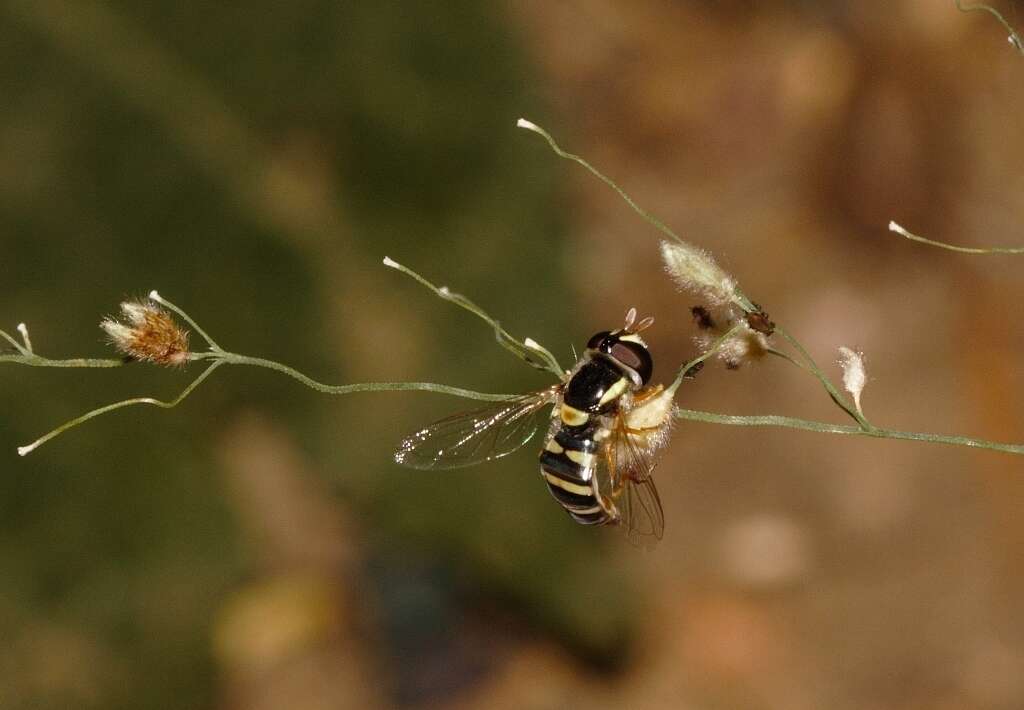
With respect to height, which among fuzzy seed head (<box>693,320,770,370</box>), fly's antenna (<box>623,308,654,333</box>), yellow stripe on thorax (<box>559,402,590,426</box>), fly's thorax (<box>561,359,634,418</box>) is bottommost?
yellow stripe on thorax (<box>559,402,590,426</box>)

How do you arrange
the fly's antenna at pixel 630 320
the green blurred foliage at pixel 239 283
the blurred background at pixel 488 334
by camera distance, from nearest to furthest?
the fly's antenna at pixel 630 320 → the blurred background at pixel 488 334 → the green blurred foliage at pixel 239 283

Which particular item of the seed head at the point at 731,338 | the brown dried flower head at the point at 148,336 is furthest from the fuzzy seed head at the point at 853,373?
the brown dried flower head at the point at 148,336

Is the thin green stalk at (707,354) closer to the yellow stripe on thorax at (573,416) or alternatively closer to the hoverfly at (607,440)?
the hoverfly at (607,440)

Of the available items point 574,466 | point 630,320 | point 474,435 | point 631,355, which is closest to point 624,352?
point 631,355

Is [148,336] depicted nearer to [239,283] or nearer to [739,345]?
[739,345]

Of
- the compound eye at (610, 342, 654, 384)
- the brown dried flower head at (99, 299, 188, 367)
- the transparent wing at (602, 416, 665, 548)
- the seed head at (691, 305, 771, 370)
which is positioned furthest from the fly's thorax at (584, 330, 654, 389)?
the brown dried flower head at (99, 299, 188, 367)

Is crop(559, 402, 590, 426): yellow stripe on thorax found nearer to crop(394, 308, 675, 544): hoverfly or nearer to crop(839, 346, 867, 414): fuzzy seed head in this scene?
crop(394, 308, 675, 544): hoverfly
